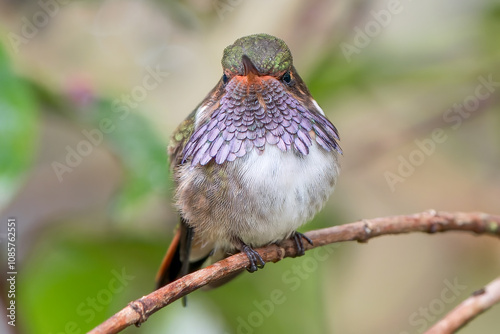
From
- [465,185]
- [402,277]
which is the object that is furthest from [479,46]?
[402,277]

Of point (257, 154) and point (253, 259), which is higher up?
point (257, 154)

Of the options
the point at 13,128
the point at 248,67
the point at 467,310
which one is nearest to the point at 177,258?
the point at 13,128

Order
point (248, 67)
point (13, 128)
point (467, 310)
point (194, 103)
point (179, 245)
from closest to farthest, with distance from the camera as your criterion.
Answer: point (248, 67)
point (467, 310)
point (13, 128)
point (179, 245)
point (194, 103)

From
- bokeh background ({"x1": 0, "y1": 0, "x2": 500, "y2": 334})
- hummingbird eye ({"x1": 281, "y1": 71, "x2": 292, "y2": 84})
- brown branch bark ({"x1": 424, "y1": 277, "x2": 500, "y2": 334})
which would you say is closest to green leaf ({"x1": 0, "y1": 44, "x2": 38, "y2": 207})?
bokeh background ({"x1": 0, "y1": 0, "x2": 500, "y2": 334})

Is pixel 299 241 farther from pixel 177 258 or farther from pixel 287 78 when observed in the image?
pixel 287 78

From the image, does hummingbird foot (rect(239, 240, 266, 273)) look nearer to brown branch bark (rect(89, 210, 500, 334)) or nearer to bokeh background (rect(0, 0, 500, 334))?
brown branch bark (rect(89, 210, 500, 334))
